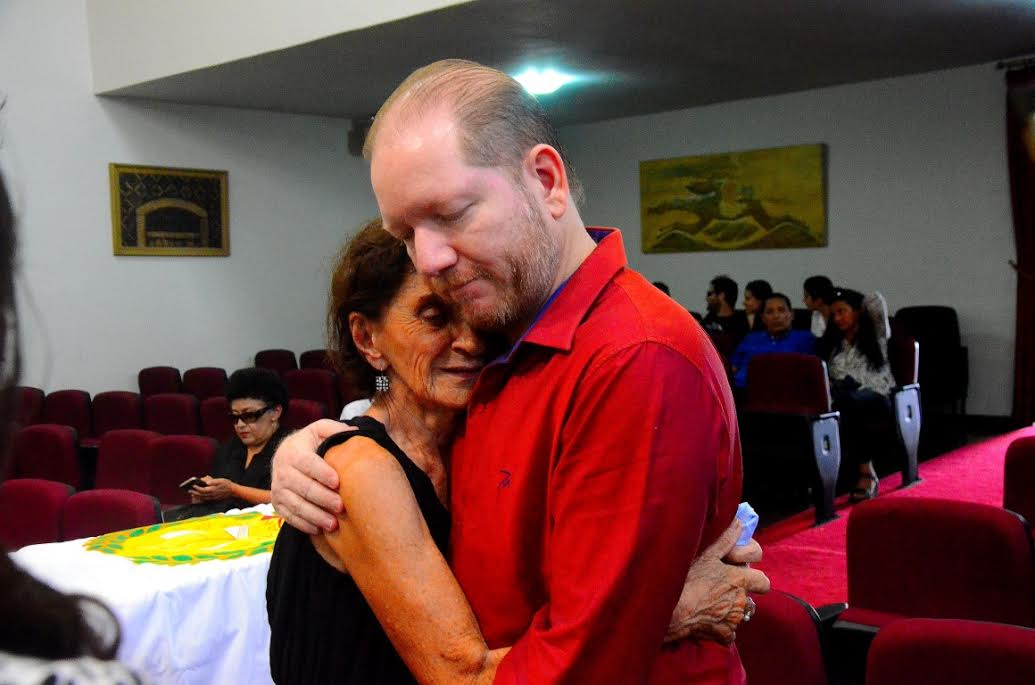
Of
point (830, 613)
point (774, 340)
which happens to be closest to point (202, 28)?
point (774, 340)

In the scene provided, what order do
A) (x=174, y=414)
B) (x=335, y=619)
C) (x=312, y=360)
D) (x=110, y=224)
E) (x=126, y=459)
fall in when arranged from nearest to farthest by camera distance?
(x=335, y=619) → (x=126, y=459) → (x=174, y=414) → (x=110, y=224) → (x=312, y=360)

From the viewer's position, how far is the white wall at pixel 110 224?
860 centimetres

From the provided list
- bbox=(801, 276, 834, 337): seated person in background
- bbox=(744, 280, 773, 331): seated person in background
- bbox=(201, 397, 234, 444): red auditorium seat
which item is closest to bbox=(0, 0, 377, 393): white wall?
bbox=(201, 397, 234, 444): red auditorium seat

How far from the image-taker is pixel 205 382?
8656 millimetres

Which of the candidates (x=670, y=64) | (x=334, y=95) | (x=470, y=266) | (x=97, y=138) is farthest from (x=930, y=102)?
(x=470, y=266)

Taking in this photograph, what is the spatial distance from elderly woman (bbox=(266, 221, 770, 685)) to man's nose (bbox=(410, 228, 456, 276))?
0.20 metres

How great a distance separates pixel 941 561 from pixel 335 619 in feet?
6.68

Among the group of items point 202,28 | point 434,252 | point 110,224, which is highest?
point 202,28

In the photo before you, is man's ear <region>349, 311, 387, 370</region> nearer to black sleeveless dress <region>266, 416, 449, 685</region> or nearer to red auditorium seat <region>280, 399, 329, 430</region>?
black sleeveless dress <region>266, 416, 449, 685</region>

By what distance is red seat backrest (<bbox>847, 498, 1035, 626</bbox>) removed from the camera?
8.91 feet

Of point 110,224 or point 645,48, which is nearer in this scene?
point 645,48

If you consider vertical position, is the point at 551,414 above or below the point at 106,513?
above

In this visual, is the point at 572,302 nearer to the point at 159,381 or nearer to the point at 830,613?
the point at 830,613

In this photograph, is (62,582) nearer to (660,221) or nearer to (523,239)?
(523,239)
